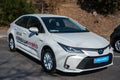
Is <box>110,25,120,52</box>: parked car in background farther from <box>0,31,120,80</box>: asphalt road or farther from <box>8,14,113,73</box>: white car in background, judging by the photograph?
<box>8,14,113,73</box>: white car in background

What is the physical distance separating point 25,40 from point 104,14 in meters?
11.3

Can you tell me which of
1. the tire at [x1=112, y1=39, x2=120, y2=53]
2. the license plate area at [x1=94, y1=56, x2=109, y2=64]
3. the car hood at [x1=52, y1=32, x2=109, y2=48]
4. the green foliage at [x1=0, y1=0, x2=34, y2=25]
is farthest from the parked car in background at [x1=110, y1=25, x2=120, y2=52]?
the green foliage at [x1=0, y1=0, x2=34, y2=25]

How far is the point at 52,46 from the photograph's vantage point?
8.12m

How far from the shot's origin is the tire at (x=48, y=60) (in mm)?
8151

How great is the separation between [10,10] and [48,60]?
37.0 feet

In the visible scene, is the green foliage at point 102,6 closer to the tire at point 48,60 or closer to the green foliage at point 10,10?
the green foliage at point 10,10

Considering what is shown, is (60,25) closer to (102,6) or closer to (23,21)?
(23,21)

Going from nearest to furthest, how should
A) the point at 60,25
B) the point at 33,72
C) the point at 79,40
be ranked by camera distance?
the point at 79,40 < the point at 33,72 < the point at 60,25

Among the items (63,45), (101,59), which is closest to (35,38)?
(63,45)

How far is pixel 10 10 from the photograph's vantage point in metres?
19.1

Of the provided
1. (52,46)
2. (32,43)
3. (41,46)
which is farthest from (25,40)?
(52,46)

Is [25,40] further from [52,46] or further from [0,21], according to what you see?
[0,21]

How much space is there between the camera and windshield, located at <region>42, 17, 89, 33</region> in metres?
9.00

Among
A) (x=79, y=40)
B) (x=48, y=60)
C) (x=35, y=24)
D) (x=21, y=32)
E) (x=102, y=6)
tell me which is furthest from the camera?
(x=102, y=6)
